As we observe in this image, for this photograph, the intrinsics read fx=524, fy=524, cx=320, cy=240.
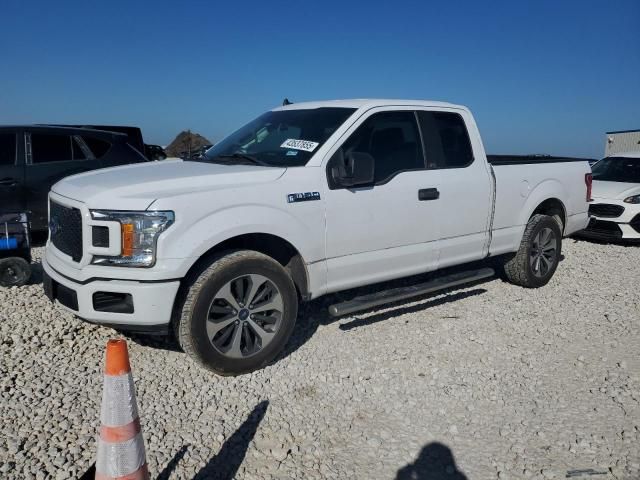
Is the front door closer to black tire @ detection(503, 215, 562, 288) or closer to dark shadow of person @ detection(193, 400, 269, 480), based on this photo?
dark shadow of person @ detection(193, 400, 269, 480)

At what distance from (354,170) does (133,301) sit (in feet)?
6.00

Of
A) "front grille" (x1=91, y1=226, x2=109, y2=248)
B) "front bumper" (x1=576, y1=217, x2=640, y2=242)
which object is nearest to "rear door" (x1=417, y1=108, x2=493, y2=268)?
"front grille" (x1=91, y1=226, x2=109, y2=248)

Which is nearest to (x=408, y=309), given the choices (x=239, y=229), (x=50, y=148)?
(x=239, y=229)

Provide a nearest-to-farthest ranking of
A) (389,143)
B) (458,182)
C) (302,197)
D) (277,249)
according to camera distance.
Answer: (302,197)
(277,249)
(389,143)
(458,182)

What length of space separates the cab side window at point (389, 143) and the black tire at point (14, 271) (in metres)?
3.61

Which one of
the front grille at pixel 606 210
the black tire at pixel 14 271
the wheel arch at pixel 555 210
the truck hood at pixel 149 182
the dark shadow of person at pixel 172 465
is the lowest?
the dark shadow of person at pixel 172 465

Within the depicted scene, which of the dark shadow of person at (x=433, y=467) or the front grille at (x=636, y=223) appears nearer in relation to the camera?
the dark shadow of person at (x=433, y=467)

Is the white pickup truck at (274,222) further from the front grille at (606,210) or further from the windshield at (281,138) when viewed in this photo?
the front grille at (606,210)

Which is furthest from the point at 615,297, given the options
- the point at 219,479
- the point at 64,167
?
the point at 64,167

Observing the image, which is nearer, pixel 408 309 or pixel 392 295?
pixel 392 295

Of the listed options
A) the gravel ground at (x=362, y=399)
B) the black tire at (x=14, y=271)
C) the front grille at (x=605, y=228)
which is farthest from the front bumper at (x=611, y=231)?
the black tire at (x=14, y=271)

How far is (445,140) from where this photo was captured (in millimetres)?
5031

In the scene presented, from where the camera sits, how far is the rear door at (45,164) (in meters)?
7.10

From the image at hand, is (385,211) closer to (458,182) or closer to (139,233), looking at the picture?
(458,182)
